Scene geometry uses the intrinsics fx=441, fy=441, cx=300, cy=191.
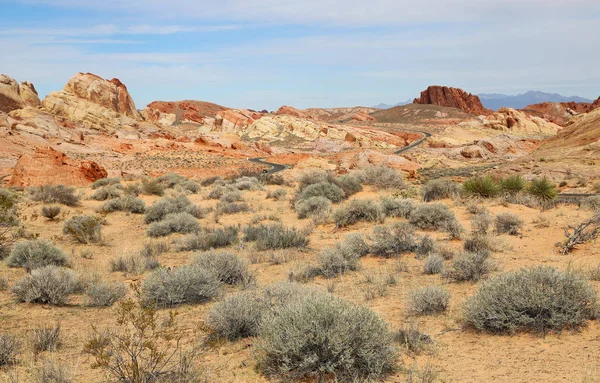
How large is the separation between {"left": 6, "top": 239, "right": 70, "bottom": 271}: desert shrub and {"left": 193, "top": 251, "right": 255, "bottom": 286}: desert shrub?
124 inches

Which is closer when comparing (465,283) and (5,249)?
(465,283)

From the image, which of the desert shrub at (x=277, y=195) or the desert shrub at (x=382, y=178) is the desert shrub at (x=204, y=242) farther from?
the desert shrub at (x=382, y=178)

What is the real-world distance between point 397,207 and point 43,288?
32.1ft

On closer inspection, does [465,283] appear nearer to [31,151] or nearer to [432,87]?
[31,151]

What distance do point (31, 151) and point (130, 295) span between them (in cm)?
3793

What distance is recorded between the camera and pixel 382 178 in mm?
20734

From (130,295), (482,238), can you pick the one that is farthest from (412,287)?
(130,295)

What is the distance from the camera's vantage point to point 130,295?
24.4 feet

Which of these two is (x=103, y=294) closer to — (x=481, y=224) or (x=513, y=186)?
(x=481, y=224)

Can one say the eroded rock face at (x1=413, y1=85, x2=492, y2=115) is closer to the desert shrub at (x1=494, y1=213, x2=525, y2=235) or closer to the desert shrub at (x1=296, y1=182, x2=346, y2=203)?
the desert shrub at (x1=296, y1=182, x2=346, y2=203)

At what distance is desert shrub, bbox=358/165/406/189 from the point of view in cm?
2061

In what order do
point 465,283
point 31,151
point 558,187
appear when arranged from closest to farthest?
point 465,283
point 558,187
point 31,151

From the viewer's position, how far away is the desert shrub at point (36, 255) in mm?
8844

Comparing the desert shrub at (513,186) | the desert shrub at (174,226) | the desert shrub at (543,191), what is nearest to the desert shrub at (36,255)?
the desert shrub at (174,226)
